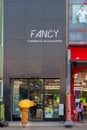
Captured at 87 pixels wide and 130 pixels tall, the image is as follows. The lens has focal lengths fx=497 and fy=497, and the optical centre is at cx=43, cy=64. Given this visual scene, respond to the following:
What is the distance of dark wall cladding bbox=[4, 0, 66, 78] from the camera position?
34.8m

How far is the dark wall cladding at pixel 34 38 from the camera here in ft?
114

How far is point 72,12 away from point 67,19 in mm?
645

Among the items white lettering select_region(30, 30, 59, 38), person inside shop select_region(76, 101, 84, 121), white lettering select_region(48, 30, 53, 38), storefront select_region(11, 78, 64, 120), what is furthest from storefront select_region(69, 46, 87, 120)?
white lettering select_region(48, 30, 53, 38)

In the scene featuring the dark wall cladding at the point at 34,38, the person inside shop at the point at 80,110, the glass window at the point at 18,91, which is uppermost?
the dark wall cladding at the point at 34,38

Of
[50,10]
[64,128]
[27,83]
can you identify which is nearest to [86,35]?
[50,10]

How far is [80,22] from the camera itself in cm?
3497

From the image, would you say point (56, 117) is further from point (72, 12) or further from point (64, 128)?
point (72, 12)

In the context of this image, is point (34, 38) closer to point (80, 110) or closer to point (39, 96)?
point (39, 96)

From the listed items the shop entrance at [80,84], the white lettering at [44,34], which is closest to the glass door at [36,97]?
the shop entrance at [80,84]

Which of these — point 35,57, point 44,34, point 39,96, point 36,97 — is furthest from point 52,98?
point 44,34

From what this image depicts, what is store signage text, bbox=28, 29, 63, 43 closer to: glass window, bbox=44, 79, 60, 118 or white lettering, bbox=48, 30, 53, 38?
white lettering, bbox=48, 30, 53, 38

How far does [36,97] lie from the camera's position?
35.4 metres

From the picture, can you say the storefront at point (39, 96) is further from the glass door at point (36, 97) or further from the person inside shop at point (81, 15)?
the person inside shop at point (81, 15)

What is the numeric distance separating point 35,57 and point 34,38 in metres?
1.34
